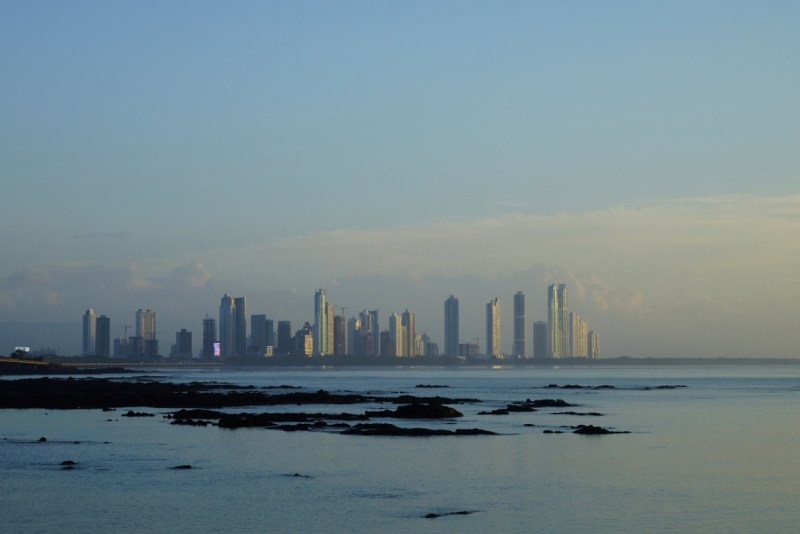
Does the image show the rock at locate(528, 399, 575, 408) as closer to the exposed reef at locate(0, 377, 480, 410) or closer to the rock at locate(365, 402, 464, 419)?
the exposed reef at locate(0, 377, 480, 410)

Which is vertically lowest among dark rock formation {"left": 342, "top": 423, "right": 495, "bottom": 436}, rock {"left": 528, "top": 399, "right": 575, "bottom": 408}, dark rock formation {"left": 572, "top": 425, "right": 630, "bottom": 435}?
rock {"left": 528, "top": 399, "right": 575, "bottom": 408}

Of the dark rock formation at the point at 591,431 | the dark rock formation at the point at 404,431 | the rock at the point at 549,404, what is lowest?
the rock at the point at 549,404

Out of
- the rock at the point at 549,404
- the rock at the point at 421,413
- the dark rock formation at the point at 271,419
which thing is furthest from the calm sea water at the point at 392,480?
the rock at the point at 549,404

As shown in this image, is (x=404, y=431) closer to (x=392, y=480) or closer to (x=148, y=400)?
(x=392, y=480)

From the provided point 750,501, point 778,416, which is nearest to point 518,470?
point 750,501

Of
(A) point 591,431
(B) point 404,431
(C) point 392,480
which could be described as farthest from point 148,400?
(C) point 392,480

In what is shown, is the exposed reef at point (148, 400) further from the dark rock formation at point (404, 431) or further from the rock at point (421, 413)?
the dark rock formation at point (404, 431)

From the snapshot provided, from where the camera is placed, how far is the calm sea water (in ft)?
87.4

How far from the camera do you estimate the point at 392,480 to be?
34.2 m

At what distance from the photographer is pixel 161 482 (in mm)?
33062

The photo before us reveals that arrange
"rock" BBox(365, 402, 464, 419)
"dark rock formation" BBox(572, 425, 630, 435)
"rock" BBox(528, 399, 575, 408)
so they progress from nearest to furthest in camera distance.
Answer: "dark rock formation" BBox(572, 425, 630, 435), "rock" BBox(365, 402, 464, 419), "rock" BBox(528, 399, 575, 408)

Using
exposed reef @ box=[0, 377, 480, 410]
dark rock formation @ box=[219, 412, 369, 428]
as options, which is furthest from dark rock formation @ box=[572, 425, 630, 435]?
exposed reef @ box=[0, 377, 480, 410]

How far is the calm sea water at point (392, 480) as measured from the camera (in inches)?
1049

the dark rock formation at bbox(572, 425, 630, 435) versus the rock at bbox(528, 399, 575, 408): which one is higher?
the dark rock formation at bbox(572, 425, 630, 435)
